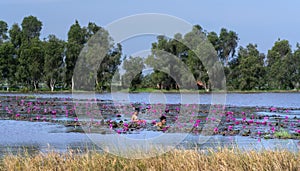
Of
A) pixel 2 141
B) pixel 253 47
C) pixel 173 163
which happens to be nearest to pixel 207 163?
pixel 173 163

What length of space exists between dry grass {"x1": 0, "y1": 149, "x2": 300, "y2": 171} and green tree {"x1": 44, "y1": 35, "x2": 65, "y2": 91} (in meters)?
67.0

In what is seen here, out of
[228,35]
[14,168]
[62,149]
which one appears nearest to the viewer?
[14,168]

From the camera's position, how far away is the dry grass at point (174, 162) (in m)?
10.3

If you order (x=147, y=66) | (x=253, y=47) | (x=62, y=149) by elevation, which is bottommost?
(x=62, y=149)

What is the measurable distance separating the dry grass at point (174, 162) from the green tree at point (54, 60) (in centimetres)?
6702

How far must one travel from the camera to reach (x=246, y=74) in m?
82.2

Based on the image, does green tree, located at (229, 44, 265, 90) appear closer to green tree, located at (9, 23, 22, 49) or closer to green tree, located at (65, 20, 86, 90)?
green tree, located at (65, 20, 86, 90)

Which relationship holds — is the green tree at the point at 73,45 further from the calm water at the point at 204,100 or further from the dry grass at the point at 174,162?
the dry grass at the point at 174,162

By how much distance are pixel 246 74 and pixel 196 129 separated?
62.7 metres

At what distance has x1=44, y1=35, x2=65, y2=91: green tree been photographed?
7700 centimetres

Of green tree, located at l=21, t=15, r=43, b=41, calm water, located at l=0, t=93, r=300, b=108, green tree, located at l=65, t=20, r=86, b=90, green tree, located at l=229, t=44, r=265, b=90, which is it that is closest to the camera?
calm water, located at l=0, t=93, r=300, b=108

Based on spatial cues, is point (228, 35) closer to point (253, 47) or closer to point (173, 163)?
point (253, 47)

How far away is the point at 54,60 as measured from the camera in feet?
254

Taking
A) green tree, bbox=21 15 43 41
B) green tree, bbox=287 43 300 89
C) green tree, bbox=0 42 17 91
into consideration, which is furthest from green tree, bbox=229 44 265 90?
green tree, bbox=21 15 43 41
